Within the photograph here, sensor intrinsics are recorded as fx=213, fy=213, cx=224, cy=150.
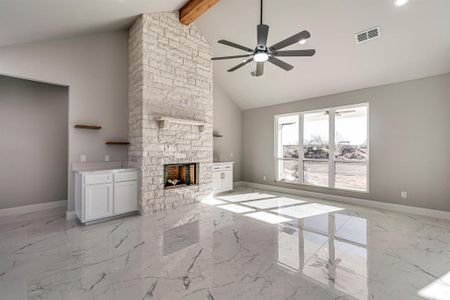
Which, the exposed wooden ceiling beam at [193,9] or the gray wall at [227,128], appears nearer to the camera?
the exposed wooden ceiling beam at [193,9]

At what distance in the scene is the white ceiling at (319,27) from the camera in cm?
315

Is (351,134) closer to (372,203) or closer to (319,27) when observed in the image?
(372,203)

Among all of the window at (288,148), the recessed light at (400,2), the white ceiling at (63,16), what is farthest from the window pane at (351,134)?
the white ceiling at (63,16)

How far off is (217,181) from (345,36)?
4526 mm

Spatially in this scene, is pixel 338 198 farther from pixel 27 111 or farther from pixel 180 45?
pixel 27 111

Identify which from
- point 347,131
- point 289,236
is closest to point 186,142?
point 289,236

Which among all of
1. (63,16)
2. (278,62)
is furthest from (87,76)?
(278,62)

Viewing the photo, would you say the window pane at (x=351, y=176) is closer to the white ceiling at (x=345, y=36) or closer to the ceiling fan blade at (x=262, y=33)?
the white ceiling at (x=345, y=36)

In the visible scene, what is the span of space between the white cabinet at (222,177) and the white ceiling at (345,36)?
9.25 ft

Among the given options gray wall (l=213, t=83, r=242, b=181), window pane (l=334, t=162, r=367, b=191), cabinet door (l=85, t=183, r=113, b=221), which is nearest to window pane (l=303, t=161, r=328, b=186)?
window pane (l=334, t=162, r=367, b=191)

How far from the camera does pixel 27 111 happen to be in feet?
14.1

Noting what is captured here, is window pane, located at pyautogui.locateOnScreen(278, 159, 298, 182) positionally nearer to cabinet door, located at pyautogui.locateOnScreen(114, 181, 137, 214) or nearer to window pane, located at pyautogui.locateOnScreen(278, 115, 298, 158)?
window pane, located at pyautogui.locateOnScreen(278, 115, 298, 158)

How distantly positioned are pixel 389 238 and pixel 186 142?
13.6ft

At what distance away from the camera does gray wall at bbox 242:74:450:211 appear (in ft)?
13.5
